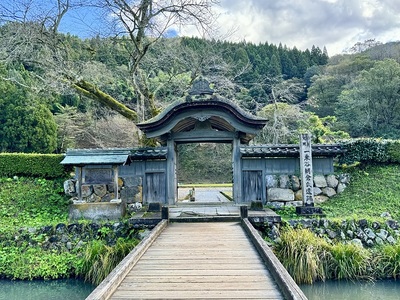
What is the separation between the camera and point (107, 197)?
1067 centimetres

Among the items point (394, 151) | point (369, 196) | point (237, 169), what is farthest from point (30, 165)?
point (394, 151)

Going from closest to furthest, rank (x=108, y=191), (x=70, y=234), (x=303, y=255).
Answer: (x=303, y=255) < (x=70, y=234) < (x=108, y=191)

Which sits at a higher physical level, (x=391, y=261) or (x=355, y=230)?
(x=355, y=230)

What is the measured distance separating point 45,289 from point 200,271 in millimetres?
4815

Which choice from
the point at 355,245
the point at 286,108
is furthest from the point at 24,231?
the point at 286,108

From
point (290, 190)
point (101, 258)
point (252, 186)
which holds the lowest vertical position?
point (101, 258)

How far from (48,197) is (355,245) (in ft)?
30.0

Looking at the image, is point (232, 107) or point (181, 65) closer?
point (232, 107)

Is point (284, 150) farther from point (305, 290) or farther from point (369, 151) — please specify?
point (305, 290)

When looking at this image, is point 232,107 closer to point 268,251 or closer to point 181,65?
point 268,251

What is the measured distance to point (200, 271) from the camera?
16.1ft

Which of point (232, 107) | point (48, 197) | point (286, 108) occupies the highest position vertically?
point (286, 108)

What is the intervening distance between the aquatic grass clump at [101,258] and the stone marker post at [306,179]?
15.1 ft

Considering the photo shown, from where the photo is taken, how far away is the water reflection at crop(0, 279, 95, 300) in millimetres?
7543
